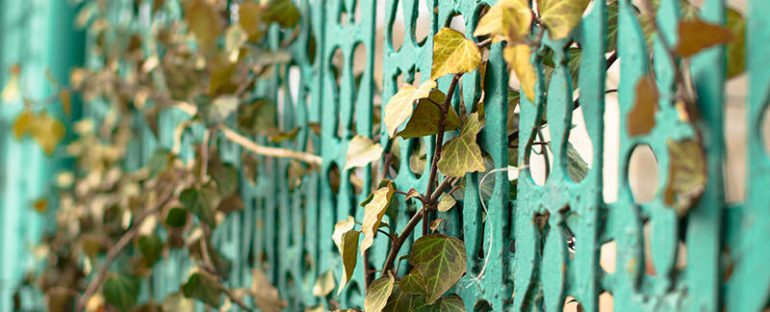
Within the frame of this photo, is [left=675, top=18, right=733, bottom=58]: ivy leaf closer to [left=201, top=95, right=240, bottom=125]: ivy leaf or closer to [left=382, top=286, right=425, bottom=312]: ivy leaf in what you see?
[left=382, top=286, right=425, bottom=312]: ivy leaf

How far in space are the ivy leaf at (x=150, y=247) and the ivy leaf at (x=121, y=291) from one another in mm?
51

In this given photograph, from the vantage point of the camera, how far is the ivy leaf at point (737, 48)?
64 centimetres

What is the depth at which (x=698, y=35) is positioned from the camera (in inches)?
24.3

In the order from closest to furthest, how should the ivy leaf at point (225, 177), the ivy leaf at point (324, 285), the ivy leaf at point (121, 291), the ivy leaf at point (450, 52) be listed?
the ivy leaf at point (450, 52) < the ivy leaf at point (324, 285) < the ivy leaf at point (225, 177) < the ivy leaf at point (121, 291)

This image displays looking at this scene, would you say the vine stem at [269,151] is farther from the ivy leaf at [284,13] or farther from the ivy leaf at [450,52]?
the ivy leaf at [450,52]

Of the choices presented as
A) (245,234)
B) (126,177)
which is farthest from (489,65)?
(126,177)

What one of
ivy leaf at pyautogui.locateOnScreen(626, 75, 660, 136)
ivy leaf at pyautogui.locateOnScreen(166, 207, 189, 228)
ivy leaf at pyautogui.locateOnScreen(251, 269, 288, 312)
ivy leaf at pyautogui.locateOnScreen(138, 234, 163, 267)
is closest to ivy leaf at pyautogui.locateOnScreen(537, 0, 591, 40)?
ivy leaf at pyautogui.locateOnScreen(626, 75, 660, 136)

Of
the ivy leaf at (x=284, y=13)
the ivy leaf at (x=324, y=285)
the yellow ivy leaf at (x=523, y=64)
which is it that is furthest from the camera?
the ivy leaf at (x=284, y=13)

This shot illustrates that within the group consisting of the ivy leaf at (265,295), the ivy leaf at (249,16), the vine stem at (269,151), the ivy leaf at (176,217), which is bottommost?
the ivy leaf at (265,295)

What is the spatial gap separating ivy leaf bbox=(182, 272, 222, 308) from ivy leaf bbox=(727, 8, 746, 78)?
0.97 metres

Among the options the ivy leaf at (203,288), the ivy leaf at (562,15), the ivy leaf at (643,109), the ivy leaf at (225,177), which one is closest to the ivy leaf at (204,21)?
the ivy leaf at (225,177)

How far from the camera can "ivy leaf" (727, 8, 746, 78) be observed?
0.64 meters

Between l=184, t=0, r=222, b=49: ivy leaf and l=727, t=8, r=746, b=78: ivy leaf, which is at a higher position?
l=184, t=0, r=222, b=49: ivy leaf

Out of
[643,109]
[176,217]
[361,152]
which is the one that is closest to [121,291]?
[176,217]
